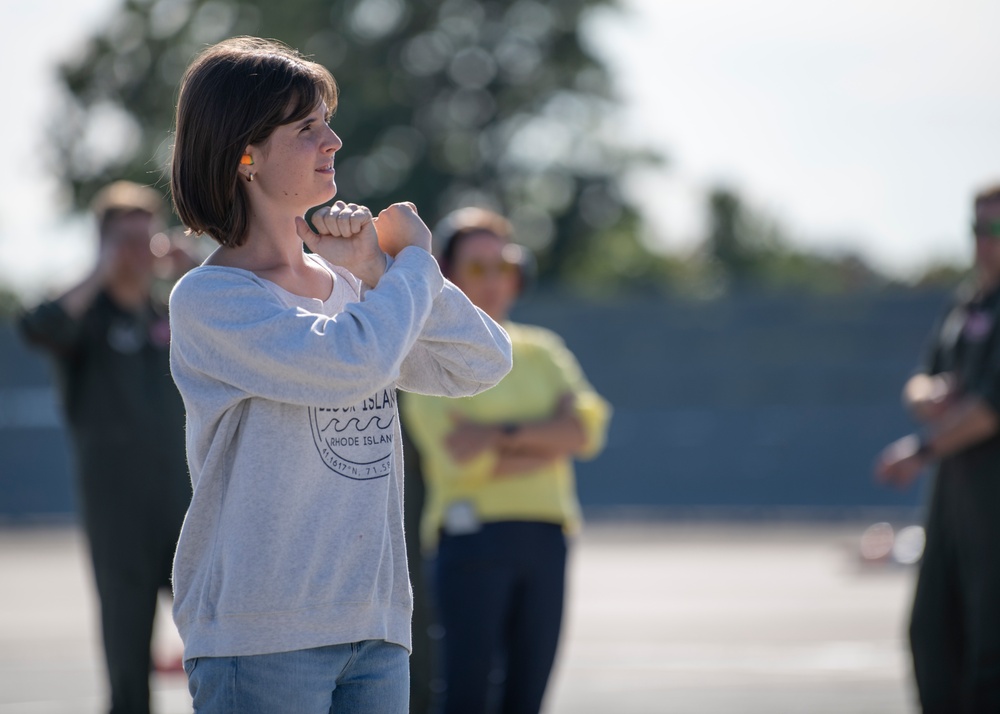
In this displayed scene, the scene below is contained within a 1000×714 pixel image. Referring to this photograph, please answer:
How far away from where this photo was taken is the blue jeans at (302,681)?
8.34 ft

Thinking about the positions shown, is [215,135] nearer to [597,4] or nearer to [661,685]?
[661,685]

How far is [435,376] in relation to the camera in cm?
282

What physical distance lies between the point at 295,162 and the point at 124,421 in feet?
9.58

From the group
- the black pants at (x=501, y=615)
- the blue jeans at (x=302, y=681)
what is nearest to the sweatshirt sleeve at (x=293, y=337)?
the blue jeans at (x=302, y=681)

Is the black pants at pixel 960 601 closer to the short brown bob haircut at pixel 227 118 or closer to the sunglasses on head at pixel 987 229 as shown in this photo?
the sunglasses on head at pixel 987 229

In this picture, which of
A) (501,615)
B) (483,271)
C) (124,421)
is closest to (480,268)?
(483,271)

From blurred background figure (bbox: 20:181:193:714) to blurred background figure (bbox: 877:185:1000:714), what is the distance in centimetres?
273

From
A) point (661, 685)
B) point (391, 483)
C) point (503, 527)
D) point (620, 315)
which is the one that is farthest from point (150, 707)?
point (620, 315)

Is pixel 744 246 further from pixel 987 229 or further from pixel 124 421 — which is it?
pixel 124 421

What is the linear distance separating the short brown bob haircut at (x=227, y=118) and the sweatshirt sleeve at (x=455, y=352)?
0.40 metres

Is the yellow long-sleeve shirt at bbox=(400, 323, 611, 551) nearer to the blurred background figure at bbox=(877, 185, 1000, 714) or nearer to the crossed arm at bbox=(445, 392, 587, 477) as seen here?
the crossed arm at bbox=(445, 392, 587, 477)

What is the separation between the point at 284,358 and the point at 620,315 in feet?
61.3

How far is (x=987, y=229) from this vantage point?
532cm

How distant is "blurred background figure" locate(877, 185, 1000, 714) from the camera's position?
505 cm
